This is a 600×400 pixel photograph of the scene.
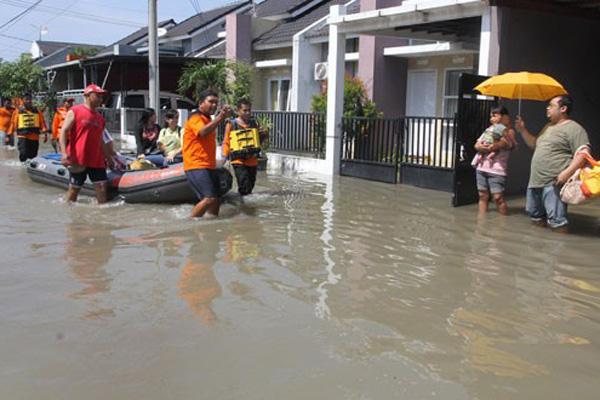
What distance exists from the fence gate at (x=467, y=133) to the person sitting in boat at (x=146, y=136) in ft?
16.9

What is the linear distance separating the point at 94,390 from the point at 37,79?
112 ft

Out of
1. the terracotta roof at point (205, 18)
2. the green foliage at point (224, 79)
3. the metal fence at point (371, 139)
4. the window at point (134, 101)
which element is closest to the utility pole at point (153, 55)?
the green foliage at point (224, 79)

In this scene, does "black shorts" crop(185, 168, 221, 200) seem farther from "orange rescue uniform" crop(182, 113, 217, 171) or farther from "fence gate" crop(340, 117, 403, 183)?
"fence gate" crop(340, 117, 403, 183)

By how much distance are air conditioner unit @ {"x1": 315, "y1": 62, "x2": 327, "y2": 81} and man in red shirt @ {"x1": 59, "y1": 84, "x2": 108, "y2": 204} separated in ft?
35.4

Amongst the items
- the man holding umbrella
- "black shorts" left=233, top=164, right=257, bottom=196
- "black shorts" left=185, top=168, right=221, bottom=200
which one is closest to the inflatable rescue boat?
"black shorts" left=233, top=164, right=257, bottom=196

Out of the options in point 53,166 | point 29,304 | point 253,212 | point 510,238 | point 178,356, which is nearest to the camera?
point 178,356

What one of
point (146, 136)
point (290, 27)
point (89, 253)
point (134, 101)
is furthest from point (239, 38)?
point (89, 253)

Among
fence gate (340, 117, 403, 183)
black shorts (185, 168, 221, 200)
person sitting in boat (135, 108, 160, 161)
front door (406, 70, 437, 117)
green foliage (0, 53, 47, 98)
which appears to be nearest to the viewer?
black shorts (185, 168, 221, 200)

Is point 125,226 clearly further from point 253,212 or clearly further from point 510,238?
point 510,238

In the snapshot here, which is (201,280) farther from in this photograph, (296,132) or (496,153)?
(296,132)

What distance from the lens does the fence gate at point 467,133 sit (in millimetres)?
9066

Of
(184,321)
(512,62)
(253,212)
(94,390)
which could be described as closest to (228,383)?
(94,390)

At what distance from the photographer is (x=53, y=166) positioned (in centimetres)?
1066

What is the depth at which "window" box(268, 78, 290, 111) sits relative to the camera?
835 inches
